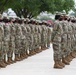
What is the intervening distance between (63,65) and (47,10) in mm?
33033

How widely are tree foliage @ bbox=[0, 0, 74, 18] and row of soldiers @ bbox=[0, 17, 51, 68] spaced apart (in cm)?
2143

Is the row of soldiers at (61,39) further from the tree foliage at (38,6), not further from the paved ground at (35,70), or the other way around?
the tree foliage at (38,6)

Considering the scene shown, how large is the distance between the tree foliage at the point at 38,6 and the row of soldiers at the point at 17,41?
21433 millimetres

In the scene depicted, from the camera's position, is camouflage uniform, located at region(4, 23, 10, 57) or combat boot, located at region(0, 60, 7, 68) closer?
combat boot, located at region(0, 60, 7, 68)

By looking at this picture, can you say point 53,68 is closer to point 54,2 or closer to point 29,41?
point 29,41

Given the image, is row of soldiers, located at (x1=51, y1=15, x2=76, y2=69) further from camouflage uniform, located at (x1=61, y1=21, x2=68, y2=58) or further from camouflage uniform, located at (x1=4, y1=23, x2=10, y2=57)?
camouflage uniform, located at (x1=4, y1=23, x2=10, y2=57)

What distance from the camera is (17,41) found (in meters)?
16.4

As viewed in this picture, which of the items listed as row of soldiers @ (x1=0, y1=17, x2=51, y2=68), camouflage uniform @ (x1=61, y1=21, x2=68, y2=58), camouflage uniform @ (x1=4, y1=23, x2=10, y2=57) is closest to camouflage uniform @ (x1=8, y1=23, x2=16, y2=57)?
row of soldiers @ (x1=0, y1=17, x2=51, y2=68)

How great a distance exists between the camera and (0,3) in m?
36.4

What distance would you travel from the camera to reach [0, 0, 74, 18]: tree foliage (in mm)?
44562

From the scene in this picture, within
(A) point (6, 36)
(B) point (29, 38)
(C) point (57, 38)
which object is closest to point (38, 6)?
(B) point (29, 38)

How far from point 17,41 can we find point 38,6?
1137 inches

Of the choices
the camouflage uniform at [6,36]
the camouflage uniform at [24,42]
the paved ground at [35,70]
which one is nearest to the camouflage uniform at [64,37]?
the paved ground at [35,70]

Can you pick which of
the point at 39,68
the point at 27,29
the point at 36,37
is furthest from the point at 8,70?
the point at 36,37
